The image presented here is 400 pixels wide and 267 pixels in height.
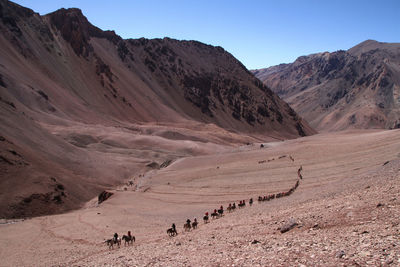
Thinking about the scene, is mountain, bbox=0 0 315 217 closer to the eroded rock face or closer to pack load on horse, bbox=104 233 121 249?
the eroded rock face

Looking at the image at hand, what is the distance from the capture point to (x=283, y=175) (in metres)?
32.8

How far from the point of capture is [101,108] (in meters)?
89.2

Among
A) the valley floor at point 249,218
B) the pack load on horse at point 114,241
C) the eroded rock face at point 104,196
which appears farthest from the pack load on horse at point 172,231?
the eroded rock face at point 104,196

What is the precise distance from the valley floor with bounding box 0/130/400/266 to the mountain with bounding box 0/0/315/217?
484cm

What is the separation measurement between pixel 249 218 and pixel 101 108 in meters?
77.7

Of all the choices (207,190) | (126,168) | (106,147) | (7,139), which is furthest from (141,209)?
(106,147)

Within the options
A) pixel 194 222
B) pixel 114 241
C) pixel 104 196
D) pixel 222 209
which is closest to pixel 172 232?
pixel 194 222

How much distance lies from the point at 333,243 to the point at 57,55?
9689 centimetres

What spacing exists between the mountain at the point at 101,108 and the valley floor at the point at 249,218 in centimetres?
484

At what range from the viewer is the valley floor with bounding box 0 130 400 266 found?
8812 millimetres

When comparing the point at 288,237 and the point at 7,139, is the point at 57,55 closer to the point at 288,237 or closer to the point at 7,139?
the point at 7,139

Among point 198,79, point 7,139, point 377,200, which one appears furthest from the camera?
point 198,79

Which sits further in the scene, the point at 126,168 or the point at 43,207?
the point at 126,168

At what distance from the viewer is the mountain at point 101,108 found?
35.3 metres
